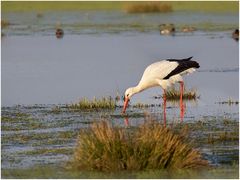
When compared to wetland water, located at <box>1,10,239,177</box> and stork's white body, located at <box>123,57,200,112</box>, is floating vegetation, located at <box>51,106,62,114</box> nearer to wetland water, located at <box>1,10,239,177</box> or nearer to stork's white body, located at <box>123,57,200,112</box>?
wetland water, located at <box>1,10,239,177</box>

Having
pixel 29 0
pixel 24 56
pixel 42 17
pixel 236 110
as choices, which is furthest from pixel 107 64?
pixel 29 0

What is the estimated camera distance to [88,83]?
2073 centimetres

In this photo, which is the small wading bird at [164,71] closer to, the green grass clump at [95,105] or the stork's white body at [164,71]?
the stork's white body at [164,71]

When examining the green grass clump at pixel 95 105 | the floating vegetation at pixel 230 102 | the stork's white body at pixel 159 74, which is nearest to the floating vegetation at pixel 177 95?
the floating vegetation at pixel 230 102

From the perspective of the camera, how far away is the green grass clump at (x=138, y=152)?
32.3ft

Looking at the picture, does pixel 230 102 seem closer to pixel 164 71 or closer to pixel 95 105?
pixel 164 71

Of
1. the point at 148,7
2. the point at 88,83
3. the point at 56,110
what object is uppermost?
the point at 148,7

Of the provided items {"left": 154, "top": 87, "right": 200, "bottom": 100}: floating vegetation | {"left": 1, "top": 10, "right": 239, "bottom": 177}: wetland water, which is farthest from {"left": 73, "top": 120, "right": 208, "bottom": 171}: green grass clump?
{"left": 154, "top": 87, "right": 200, "bottom": 100}: floating vegetation

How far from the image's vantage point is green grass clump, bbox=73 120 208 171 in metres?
9.85

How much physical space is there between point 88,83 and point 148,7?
116 feet

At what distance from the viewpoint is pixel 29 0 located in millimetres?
62875

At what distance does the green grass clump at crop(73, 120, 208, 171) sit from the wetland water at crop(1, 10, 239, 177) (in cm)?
66

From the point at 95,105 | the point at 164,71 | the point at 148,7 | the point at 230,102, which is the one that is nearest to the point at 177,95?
the point at 230,102

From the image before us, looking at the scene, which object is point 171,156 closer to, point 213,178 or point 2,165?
point 213,178
